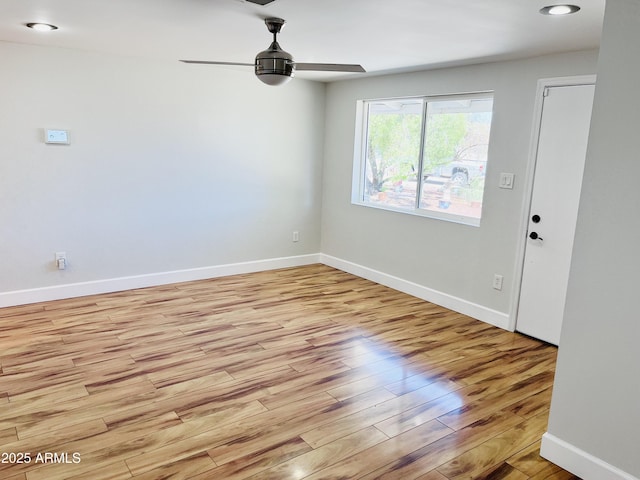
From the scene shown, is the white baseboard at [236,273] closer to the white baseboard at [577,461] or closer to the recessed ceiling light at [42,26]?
the white baseboard at [577,461]

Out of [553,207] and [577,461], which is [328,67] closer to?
[553,207]

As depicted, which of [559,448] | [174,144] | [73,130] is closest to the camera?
[559,448]

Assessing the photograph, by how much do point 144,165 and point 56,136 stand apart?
785mm

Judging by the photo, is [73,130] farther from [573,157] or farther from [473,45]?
[573,157]

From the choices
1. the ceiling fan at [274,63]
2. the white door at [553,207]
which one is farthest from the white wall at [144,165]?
the white door at [553,207]

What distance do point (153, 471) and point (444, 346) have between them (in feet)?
7.49

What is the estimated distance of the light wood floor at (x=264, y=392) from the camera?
217cm

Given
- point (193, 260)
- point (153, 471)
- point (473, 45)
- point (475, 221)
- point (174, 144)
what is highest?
point (473, 45)

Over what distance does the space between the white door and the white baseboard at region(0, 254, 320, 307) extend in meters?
2.89

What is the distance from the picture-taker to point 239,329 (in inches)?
147

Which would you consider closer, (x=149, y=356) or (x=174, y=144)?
(x=149, y=356)

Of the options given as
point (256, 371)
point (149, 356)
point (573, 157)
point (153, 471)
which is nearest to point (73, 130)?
point (149, 356)

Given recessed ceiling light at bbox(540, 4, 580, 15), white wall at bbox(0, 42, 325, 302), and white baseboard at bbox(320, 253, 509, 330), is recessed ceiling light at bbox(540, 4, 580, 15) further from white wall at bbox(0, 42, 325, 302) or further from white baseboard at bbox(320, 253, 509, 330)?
white wall at bbox(0, 42, 325, 302)

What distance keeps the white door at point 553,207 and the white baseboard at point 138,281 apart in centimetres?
289
